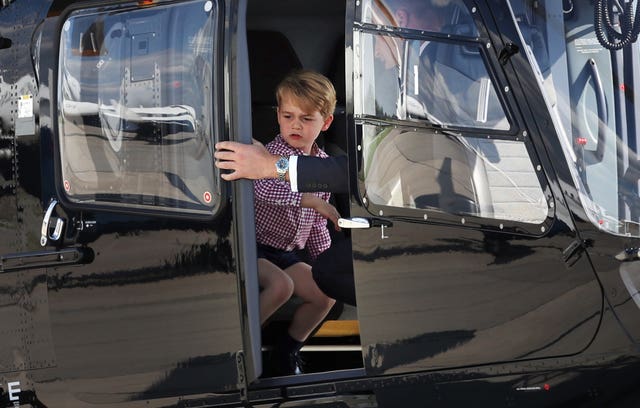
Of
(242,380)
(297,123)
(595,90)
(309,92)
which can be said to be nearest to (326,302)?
(242,380)

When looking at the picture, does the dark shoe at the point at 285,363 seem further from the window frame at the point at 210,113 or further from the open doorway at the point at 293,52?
the open doorway at the point at 293,52

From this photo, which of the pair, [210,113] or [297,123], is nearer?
[210,113]

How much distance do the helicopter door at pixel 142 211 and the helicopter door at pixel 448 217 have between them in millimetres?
577

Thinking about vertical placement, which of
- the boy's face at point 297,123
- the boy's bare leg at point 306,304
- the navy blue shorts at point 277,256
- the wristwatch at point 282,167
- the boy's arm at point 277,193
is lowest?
the boy's bare leg at point 306,304

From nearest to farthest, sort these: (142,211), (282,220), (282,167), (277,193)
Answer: (282,167) → (142,211) → (277,193) → (282,220)

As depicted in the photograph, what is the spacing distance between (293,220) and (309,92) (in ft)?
1.87

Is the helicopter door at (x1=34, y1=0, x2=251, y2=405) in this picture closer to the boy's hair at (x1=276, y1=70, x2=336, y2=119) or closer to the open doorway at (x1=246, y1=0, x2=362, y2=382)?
the boy's hair at (x1=276, y1=70, x2=336, y2=119)

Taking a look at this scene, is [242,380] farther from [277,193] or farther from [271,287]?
[277,193]

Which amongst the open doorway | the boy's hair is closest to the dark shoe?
the boy's hair

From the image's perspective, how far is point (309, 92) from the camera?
5.00 meters

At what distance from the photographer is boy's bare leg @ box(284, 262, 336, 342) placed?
5016 millimetres

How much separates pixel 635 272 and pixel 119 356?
2.04 metres

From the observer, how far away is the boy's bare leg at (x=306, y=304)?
5.02 metres

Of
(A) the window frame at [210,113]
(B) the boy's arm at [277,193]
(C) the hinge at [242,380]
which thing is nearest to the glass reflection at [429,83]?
(A) the window frame at [210,113]
